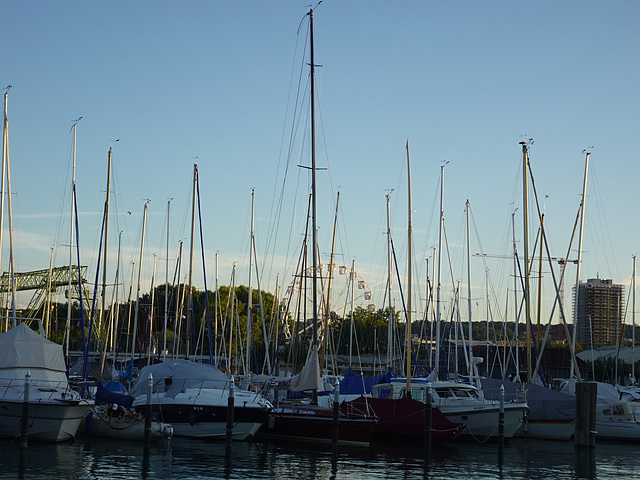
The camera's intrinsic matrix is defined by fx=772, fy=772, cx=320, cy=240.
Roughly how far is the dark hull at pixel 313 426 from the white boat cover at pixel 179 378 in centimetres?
274

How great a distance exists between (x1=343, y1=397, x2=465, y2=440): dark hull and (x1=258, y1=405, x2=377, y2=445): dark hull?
1468 millimetres

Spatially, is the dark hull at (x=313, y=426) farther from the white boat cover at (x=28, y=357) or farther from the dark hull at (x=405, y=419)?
the white boat cover at (x=28, y=357)

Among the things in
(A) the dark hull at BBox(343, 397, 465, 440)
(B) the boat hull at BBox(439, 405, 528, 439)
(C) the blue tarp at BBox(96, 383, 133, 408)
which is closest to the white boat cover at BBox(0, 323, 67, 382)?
(C) the blue tarp at BBox(96, 383, 133, 408)

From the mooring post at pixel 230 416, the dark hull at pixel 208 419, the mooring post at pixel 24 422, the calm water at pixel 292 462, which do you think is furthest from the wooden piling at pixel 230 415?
the mooring post at pixel 24 422

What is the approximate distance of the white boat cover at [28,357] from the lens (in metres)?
31.6

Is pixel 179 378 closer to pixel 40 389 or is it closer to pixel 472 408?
pixel 40 389

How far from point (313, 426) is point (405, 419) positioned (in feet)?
14.0

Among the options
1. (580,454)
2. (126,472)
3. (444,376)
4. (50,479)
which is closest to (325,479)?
(126,472)

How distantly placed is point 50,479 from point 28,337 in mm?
11500

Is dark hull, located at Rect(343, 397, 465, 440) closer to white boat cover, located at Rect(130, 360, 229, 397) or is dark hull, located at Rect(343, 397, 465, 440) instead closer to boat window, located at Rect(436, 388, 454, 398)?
boat window, located at Rect(436, 388, 454, 398)

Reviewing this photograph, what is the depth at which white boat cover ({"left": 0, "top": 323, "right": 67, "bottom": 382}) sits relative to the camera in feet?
104

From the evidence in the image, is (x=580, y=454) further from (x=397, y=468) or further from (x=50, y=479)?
(x=50, y=479)

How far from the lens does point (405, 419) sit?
3425cm

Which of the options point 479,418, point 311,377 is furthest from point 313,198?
point 479,418
